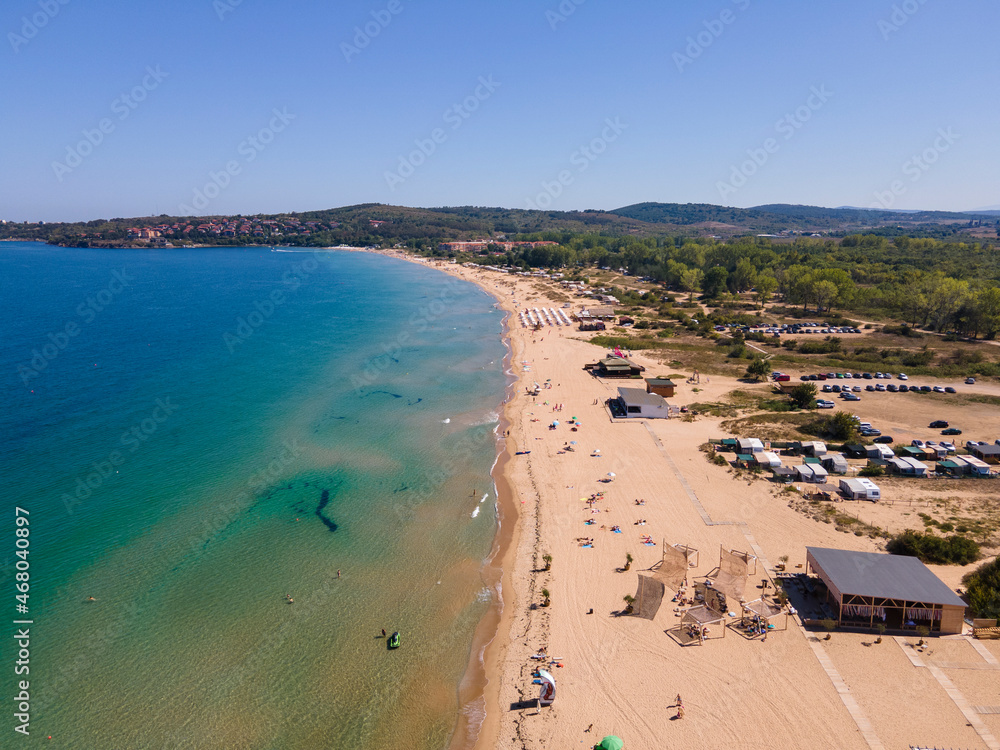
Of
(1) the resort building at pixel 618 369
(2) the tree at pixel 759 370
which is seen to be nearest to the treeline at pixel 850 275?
(2) the tree at pixel 759 370

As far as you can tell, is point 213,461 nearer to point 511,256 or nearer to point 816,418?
point 816,418

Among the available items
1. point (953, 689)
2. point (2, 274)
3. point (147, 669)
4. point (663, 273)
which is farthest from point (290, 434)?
point (2, 274)

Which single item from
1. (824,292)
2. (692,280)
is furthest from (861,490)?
(692,280)

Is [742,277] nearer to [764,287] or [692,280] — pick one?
[692,280]

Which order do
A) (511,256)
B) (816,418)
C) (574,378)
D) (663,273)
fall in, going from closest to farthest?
1. (816,418)
2. (574,378)
3. (663,273)
4. (511,256)

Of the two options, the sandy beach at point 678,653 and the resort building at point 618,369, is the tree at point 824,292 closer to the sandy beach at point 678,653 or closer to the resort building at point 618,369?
the resort building at point 618,369

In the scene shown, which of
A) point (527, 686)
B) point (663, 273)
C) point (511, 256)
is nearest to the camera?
point (527, 686)
